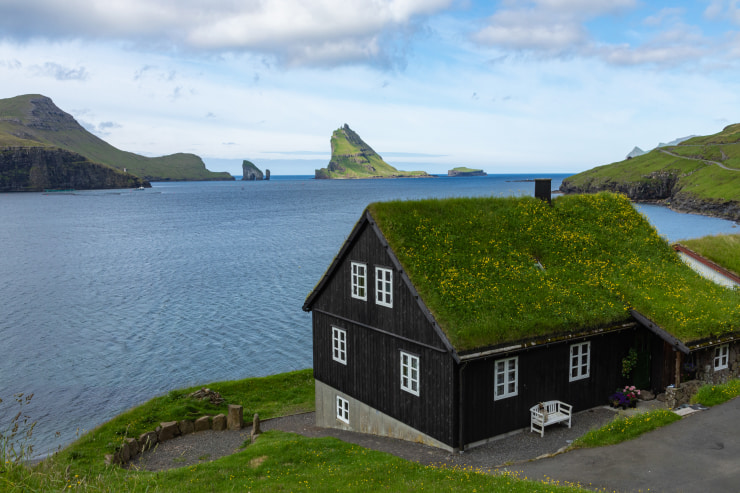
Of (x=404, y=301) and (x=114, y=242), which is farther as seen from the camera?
(x=114, y=242)

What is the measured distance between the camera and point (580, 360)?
79.2 ft

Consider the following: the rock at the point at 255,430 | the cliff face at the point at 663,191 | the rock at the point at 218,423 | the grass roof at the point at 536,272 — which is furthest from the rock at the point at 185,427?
the cliff face at the point at 663,191

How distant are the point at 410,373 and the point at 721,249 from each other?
29.8 meters

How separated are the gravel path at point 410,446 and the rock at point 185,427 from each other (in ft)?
1.22

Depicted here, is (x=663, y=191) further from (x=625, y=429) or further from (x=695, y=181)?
(x=625, y=429)

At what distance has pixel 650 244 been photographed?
30531 millimetres

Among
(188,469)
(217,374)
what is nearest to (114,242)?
(217,374)

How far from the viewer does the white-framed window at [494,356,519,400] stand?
72.2 feet

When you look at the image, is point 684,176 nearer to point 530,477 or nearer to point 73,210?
point 530,477

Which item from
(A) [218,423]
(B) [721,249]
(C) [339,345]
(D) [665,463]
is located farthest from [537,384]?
(B) [721,249]

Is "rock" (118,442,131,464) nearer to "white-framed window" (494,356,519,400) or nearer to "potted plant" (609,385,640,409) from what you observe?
"white-framed window" (494,356,519,400)

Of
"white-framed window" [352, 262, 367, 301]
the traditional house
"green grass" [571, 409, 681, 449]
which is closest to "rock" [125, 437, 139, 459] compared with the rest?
the traditional house

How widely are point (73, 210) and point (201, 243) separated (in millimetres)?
106130

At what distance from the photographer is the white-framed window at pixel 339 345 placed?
90.6ft
